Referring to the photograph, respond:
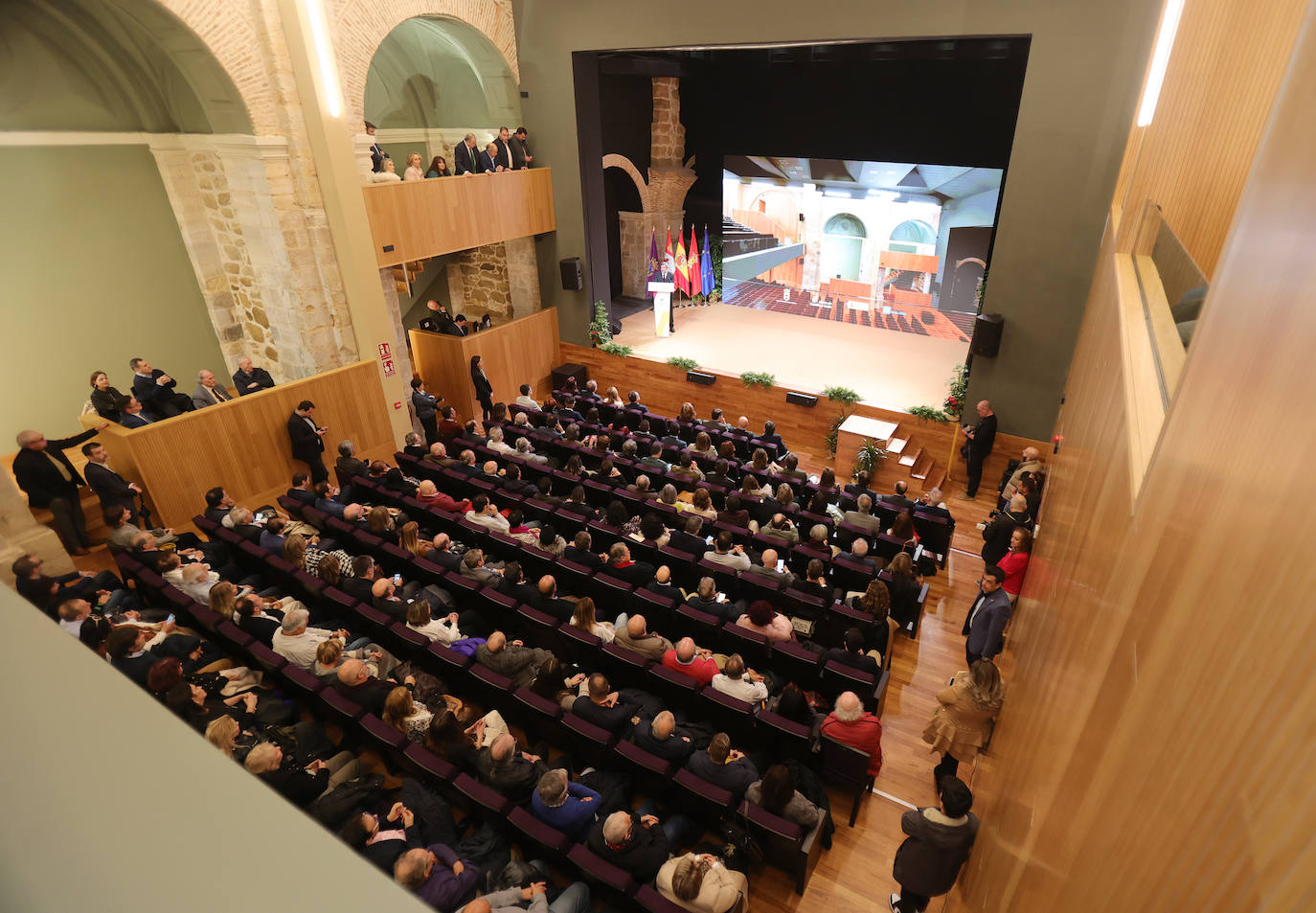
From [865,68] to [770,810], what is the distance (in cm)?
1147

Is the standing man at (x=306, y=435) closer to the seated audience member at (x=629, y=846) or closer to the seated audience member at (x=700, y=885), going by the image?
the seated audience member at (x=629, y=846)

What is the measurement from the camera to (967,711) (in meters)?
4.04

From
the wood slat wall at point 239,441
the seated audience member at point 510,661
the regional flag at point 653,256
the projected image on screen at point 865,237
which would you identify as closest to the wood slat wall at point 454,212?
the wood slat wall at point 239,441

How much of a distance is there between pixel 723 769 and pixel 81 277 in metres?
10.3

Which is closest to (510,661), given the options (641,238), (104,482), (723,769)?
(723,769)

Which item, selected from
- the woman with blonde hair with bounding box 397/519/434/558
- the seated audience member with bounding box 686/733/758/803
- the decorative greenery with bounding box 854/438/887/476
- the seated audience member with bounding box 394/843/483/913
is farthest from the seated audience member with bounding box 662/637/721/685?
the decorative greenery with bounding box 854/438/887/476

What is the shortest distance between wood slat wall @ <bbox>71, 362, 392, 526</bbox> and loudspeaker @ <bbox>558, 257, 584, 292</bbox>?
3.90 meters

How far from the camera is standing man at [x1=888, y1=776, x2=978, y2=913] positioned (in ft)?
10.8

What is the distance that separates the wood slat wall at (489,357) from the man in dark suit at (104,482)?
16.1 feet

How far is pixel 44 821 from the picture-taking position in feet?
1.79

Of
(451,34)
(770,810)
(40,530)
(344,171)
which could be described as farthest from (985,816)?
(451,34)

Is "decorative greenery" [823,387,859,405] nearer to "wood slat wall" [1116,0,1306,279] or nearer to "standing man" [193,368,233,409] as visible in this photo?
"wood slat wall" [1116,0,1306,279]

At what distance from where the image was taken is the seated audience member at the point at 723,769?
12.7ft

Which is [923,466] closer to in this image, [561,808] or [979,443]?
[979,443]
